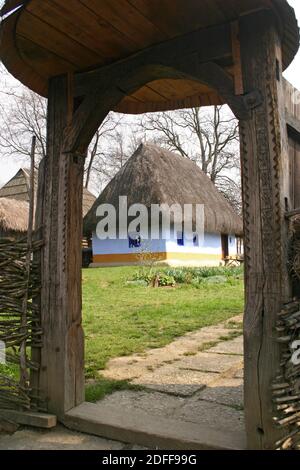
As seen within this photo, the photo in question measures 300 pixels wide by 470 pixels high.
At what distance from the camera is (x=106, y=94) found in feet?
10.8

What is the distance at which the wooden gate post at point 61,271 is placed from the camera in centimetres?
328

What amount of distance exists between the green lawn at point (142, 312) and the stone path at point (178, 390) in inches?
13.4

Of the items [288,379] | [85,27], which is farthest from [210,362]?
[85,27]

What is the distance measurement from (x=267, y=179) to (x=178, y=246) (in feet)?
57.3

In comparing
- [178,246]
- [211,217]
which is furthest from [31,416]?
[211,217]

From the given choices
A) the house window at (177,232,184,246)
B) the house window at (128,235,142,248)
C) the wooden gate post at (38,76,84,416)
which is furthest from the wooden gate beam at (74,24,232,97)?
the house window at (177,232,184,246)

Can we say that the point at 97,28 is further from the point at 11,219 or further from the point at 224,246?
the point at 224,246

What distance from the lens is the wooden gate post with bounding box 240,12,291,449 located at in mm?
2482

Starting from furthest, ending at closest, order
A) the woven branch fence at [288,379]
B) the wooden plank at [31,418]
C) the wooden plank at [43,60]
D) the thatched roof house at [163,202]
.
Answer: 1. the thatched roof house at [163,202]
2. the wooden plank at [43,60]
3. the wooden plank at [31,418]
4. the woven branch fence at [288,379]

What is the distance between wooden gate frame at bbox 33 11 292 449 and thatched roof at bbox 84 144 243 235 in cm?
1594

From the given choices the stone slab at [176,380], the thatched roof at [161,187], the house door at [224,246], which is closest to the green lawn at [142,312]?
the stone slab at [176,380]

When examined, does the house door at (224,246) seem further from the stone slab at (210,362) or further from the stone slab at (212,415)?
the stone slab at (212,415)

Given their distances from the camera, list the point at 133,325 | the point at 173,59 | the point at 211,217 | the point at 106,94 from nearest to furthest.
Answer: the point at 173,59 < the point at 106,94 < the point at 133,325 < the point at 211,217
